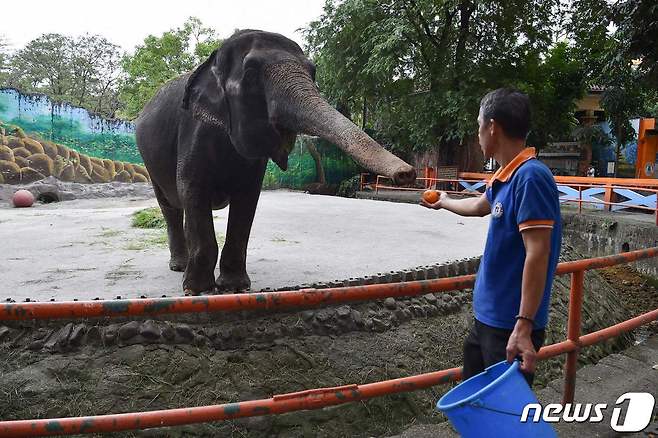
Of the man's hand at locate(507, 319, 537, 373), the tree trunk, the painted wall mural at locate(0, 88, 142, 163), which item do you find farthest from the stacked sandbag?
the man's hand at locate(507, 319, 537, 373)

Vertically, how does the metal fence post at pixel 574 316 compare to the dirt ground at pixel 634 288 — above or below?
above

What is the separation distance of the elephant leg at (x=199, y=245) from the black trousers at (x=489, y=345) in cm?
222

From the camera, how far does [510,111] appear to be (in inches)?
67.4

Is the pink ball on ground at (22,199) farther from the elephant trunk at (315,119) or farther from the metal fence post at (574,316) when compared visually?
the metal fence post at (574,316)

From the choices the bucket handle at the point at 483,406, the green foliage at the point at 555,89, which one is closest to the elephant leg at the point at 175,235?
the bucket handle at the point at 483,406

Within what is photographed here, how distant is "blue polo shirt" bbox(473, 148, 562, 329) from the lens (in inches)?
62.6

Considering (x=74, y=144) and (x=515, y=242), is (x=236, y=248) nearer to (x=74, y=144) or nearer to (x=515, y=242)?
(x=515, y=242)

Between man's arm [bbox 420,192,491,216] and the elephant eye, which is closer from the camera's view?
man's arm [bbox 420,192,491,216]

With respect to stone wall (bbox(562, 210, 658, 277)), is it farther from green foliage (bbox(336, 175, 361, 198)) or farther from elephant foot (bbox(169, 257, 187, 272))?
green foliage (bbox(336, 175, 361, 198))

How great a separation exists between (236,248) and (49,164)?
12.3 meters

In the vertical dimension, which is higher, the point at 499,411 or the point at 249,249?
the point at 499,411

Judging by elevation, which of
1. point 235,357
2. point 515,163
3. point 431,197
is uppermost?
point 515,163

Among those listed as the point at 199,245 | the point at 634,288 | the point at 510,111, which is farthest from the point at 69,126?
the point at 510,111

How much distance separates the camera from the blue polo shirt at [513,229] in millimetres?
1590
